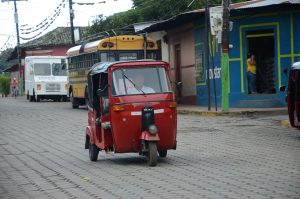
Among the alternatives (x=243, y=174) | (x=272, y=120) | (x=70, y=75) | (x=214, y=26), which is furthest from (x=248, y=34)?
(x=243, y=174)

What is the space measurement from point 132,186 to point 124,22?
38689 mm

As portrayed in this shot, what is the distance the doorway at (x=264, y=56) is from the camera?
2569 cm

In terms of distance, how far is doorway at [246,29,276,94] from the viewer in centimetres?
2569

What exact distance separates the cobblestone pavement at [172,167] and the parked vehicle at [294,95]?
54cm

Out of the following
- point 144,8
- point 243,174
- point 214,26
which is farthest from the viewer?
point 144,8

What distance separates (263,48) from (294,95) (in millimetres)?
10327

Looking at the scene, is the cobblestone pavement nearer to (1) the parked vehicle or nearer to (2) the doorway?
(1) the parked vehicle

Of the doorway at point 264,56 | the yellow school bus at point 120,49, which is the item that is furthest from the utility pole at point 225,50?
the yellow school bus at point 120,49

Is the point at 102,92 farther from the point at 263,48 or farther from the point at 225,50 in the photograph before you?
the point at 263,48

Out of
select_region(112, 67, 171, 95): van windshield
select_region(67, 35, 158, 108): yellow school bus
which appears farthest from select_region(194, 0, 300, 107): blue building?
select_region(112, 67, 171, 95): van windshield

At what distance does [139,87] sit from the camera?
11.8 metres

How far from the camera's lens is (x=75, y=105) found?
32.8 metres

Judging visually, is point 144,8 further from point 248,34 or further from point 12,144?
point 12,144

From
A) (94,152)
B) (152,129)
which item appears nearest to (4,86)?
(94,152)
